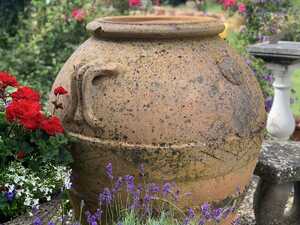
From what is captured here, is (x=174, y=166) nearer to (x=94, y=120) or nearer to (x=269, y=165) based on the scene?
(x=94, y=120)

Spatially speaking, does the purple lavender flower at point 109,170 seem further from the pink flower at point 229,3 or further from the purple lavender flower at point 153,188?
the pink flower at point 229,3

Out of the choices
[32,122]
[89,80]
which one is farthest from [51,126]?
[89,80]

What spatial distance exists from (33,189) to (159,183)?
26.4 inches

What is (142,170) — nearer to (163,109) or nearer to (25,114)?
(163,109)

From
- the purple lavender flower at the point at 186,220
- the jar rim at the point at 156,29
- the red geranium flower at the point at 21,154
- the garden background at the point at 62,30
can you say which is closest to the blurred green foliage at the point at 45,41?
the garden background at the point at 62,30

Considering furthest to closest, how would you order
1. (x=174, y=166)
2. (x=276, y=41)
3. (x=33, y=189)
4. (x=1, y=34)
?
1. (x=1, y=34)
2. (x=276, y=41)
3. (x=174, y=166)
4. (x=33, y=189)

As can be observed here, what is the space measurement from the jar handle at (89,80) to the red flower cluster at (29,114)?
112 mm

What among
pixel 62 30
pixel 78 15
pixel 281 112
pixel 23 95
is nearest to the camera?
pixel 23 95

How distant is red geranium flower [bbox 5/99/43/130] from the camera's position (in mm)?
2801

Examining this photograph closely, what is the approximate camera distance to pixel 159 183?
3.11 metres

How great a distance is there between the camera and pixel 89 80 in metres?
3.07

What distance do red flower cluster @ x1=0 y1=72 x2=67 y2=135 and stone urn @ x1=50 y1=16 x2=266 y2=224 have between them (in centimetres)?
22

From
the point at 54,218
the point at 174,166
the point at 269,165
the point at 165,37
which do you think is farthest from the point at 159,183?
the point at 269,165

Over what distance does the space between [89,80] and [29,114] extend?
1.34 feet
